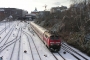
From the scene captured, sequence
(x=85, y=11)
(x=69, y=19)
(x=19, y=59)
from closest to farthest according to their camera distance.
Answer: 1. (x=19, y=59)
2. (x=85, y=11)
3. (x=69, y=19)

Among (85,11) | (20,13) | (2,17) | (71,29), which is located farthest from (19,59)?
(20,13)

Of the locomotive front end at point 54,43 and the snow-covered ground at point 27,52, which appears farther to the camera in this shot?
the locomotive front end at point 54,43

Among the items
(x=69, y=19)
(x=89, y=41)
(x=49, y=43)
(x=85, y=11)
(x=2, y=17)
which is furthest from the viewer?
(x=2, y=17)

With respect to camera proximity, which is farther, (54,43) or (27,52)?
(27,52)

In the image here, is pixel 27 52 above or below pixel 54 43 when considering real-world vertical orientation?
below

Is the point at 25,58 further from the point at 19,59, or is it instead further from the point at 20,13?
the point at 20,13

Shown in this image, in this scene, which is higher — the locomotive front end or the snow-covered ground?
the locomotive front end

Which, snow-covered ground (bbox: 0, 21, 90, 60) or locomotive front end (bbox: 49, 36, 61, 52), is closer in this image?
snow-covered ground (bbox: 0, 21, 90, 60)

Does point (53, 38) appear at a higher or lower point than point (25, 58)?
higher

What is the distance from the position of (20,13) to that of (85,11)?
414 ft

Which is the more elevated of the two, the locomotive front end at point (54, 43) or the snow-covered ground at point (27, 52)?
the locomotive front end at point (54, 43)

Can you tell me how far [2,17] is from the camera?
127m

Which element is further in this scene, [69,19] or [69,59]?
[69,19]

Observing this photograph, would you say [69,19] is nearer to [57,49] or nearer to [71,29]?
[71,29]
